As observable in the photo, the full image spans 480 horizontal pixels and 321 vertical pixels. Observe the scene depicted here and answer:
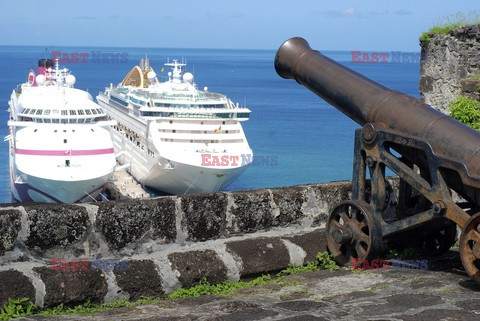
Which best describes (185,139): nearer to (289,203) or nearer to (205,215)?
(289,203)

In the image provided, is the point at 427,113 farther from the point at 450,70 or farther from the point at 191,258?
the point at 450,70

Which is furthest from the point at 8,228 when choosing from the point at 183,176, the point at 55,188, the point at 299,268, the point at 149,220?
the point at 183,176

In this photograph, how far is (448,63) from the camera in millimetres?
10242

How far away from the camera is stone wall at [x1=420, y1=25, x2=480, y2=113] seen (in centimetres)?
996

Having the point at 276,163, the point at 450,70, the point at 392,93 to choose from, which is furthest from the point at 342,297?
the point at 276,163

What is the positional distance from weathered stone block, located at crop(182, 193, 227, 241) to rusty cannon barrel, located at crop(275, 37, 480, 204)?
1.04m

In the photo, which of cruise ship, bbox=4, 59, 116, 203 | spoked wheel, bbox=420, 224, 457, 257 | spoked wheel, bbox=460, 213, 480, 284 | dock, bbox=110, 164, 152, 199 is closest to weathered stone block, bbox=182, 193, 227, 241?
spoked wheel, bbox=420, 224, 457, 257

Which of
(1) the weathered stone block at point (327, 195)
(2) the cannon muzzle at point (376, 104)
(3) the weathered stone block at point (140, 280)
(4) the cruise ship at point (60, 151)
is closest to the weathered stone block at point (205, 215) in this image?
(3) the weathered stone block at point (140, 280)

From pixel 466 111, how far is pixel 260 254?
15.3ft

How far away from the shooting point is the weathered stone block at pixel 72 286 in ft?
13.0

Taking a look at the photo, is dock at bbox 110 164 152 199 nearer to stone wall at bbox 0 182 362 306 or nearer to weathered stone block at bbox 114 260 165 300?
stone wall at bbox 0 182 362 306

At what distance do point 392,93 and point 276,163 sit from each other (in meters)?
48.4

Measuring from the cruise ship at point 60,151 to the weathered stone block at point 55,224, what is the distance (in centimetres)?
3234

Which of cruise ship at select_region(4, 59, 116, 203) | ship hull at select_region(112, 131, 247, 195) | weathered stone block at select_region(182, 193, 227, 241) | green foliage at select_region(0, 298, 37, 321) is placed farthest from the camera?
ship hull at select_region(112, 131, 247, 195)
